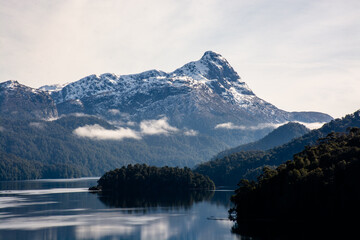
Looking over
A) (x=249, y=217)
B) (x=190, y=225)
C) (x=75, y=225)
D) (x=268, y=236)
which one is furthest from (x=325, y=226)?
(x=75, y=225)

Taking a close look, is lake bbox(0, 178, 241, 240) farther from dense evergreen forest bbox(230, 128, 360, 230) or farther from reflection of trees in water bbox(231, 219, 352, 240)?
dense evergreen forest bbox(230, 128, 360, 230)

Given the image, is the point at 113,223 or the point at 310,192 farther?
the point at 113,223

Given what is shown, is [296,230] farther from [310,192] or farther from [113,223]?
[113,223]

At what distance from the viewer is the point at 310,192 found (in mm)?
146875

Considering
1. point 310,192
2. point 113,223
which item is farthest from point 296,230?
point 113,223

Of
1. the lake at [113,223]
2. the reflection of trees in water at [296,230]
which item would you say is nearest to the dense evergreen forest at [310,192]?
the reflection of trees in water at [296,230]

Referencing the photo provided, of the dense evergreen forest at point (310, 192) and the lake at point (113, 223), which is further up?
the dense evergreen forest at point (310, 192)

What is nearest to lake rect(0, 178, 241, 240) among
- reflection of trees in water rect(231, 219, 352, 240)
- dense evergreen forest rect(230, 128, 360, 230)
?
reflection of trees in water rect(231, 219, 352, 240)

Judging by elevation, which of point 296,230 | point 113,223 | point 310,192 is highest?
point 310,192

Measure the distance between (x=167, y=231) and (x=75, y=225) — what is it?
27959 millimetres

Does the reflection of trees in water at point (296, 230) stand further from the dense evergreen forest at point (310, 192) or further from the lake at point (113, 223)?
the lake at point (113, 223)

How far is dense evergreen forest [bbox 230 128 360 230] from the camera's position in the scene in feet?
453

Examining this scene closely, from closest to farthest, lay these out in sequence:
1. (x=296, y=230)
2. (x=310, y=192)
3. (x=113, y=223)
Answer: (x=296, y=230) → (x=310, y=192) → (x=113, y=223)

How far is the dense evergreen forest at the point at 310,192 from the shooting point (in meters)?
138
